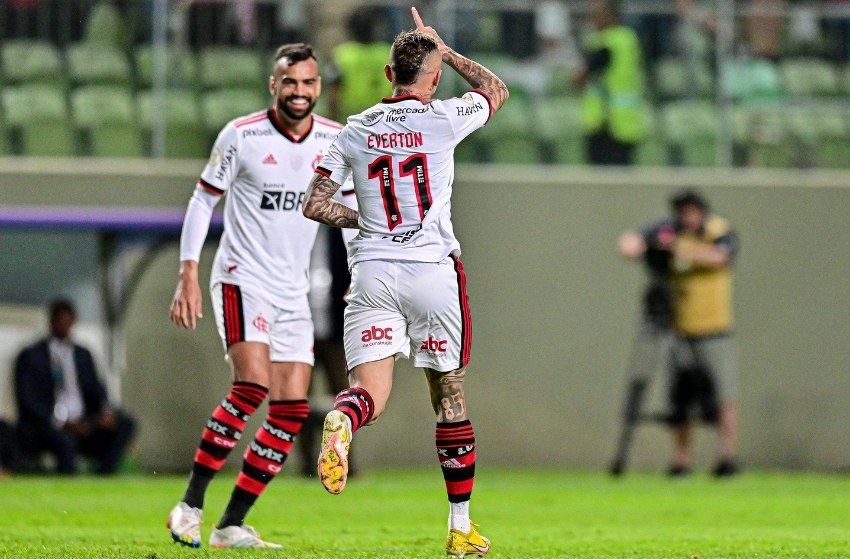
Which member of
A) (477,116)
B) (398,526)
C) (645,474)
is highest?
(477,116)

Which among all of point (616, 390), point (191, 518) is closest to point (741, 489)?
point (616, 390)

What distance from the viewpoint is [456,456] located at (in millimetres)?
6719

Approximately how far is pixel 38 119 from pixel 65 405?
110 inches

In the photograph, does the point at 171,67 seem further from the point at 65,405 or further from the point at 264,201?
the point at 264,201

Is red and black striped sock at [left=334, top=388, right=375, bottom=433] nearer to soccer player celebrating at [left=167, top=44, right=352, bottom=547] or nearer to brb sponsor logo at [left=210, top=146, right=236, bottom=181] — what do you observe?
soccer player celebrating at [left=167, top=44, right=352, bottom=547]

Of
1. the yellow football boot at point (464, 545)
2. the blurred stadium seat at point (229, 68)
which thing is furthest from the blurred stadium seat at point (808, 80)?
the yellow football boot at point (464, 545)

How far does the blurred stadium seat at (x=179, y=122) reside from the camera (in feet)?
50.3

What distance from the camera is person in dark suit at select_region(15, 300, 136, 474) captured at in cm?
1398

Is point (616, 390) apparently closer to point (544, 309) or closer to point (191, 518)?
point (544, 309)

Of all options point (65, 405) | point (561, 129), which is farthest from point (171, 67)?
point (561, 129)

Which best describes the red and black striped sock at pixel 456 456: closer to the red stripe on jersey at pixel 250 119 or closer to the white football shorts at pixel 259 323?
the white football shorts at pixel 259 323

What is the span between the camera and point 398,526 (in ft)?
29.6

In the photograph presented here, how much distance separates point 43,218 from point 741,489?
22.3 ft

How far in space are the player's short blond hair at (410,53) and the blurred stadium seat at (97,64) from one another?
9.08 meters
